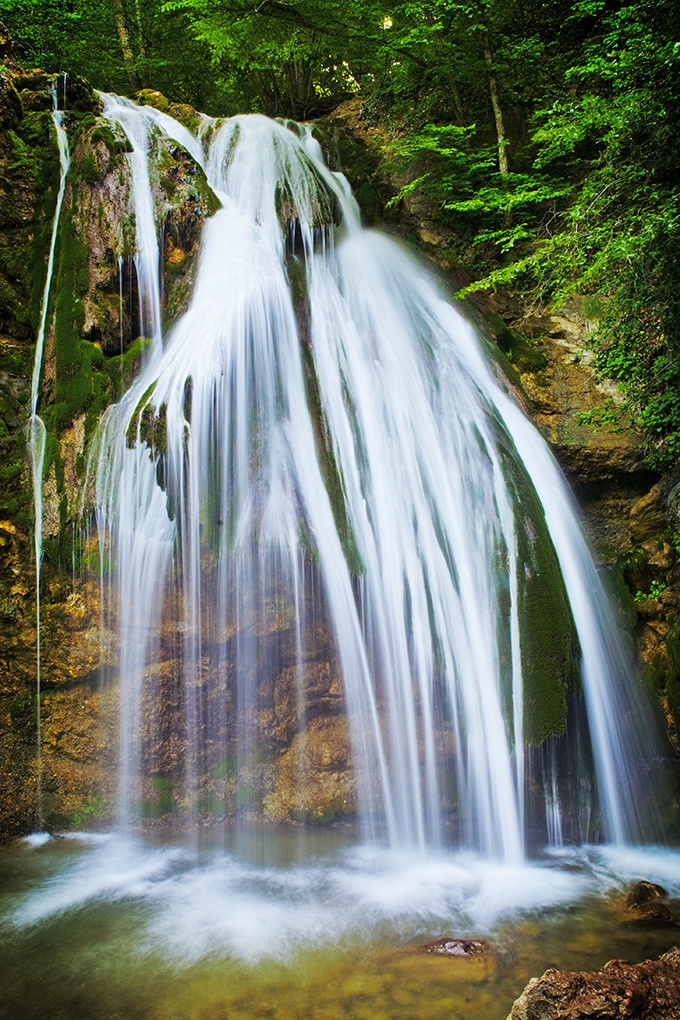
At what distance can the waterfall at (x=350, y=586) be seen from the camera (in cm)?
559

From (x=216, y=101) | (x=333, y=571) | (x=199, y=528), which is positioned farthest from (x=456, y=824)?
(x=216, y=101)

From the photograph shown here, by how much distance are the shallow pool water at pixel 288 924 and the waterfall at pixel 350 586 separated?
1.47 feet

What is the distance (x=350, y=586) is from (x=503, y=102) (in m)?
9.20

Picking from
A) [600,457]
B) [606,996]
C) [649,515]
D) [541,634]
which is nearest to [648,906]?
[541,634]

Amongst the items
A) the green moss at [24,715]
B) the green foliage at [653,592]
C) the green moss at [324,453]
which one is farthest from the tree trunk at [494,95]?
the green moss at [24,715]

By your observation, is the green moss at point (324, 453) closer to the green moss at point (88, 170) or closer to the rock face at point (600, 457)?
the green moss at point (88, 170)

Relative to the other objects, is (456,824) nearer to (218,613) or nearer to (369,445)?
(218,613)

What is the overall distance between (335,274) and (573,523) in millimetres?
4369

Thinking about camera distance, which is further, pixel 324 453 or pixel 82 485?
pixel 324 453

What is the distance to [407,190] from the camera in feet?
29.8

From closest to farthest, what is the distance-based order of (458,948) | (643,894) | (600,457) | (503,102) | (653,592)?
(458,948), (643,894), (653,592), (600,457), (503,102)

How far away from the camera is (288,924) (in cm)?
418

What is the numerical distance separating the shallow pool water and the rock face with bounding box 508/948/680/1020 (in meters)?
0.90

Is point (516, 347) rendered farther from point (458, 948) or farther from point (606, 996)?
point (606, 996)
